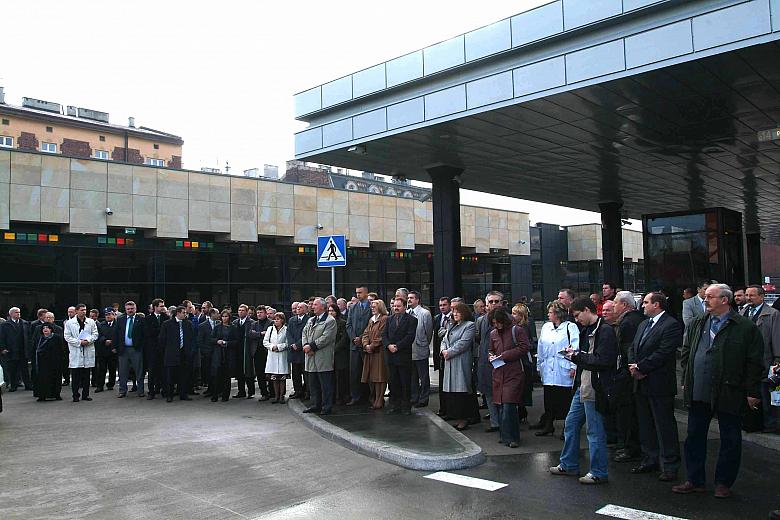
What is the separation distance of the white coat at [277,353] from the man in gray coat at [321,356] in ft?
4.99

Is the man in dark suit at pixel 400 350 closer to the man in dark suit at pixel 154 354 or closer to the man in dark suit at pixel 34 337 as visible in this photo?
the man in dark suit at pixel 154 354

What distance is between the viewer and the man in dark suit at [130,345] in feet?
45.0

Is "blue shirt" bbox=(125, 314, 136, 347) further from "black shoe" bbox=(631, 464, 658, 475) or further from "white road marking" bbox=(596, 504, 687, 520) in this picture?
"white road marking" bbox=(596, 504, 687, 520)

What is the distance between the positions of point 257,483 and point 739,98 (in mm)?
9989

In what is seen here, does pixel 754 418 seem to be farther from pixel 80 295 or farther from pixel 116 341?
pixel 80 295

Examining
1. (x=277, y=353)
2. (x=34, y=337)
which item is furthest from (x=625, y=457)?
(x=34, y=337)

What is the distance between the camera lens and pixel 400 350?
10398mm

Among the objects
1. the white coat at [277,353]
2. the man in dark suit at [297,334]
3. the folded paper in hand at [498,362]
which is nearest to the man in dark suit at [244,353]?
the white coat at [277,353]

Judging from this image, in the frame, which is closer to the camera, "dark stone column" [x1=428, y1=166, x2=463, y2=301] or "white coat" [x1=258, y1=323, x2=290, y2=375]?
"white coat" [x1=258, y1=323, x2=290, y2=375]

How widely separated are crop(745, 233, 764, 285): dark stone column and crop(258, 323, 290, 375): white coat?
23.4m

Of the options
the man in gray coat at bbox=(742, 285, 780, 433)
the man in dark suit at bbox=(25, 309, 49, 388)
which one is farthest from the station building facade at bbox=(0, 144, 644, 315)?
the man in gray coat at bbox=(742, 285, 780, 433)

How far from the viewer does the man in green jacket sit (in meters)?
5.88

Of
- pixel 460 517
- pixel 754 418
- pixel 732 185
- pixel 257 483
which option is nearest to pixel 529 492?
pixel 460 517

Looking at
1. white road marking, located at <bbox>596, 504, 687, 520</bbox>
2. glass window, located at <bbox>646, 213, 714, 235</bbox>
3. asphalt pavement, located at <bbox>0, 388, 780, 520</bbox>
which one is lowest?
asphalt pavement, located at <bbox>0, 388, 780, 520</bbox>
